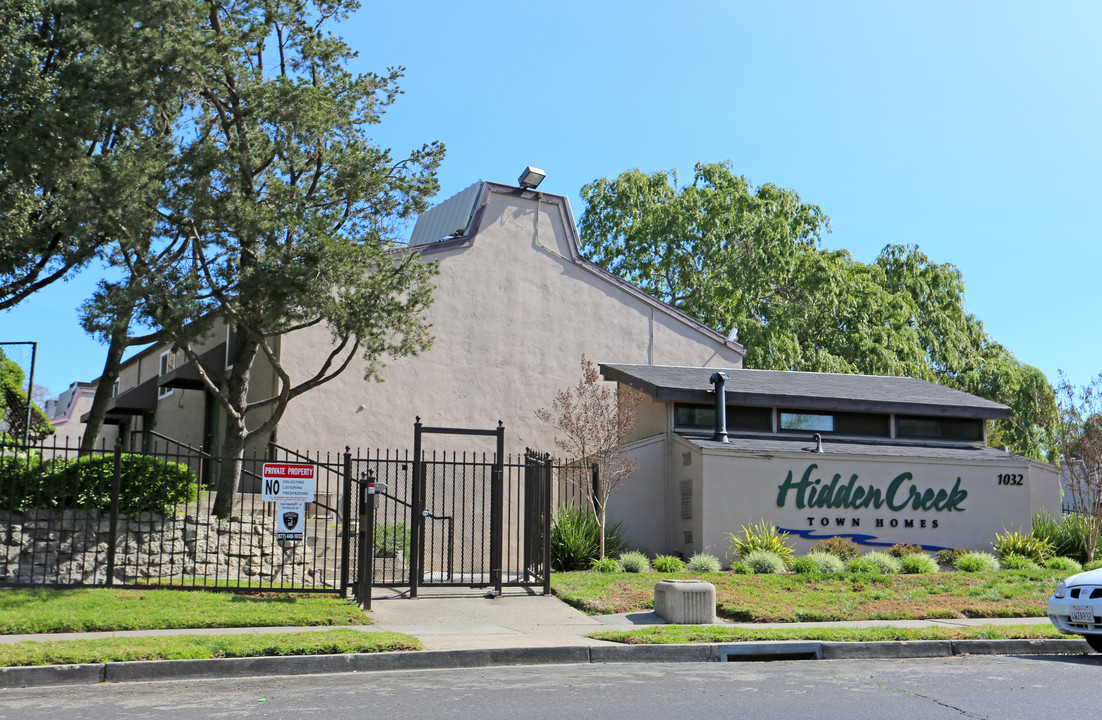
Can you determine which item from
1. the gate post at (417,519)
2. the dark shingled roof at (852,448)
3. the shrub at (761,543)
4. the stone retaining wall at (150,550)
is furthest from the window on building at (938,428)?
the stone retaining wall at (150,550)

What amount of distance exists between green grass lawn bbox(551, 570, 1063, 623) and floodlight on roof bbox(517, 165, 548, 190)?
11.4 meters

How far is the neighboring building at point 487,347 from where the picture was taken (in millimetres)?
21500

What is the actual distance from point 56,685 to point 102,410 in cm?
1083

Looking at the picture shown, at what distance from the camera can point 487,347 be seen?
23.5 meters

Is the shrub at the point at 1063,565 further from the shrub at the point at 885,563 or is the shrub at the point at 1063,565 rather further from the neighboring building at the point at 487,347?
the neighboring building at the point at 487,347

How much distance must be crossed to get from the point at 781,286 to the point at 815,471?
21.4 metres

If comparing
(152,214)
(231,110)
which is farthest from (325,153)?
(152,214)

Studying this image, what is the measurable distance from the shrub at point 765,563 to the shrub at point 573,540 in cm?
290

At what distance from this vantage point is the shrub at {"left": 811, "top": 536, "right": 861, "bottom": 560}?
63.8ft

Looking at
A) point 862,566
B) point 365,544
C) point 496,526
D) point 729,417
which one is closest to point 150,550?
point 365,544

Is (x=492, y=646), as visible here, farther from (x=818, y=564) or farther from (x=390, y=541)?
(x=818, y=564)

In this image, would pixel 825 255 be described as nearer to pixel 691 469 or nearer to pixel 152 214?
pixel 691 469

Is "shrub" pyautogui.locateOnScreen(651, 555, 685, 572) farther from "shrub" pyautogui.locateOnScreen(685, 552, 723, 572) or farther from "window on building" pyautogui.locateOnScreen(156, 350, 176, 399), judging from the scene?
"window on building" pyautogui.locateOnScreen(156, 350, 176, 399)

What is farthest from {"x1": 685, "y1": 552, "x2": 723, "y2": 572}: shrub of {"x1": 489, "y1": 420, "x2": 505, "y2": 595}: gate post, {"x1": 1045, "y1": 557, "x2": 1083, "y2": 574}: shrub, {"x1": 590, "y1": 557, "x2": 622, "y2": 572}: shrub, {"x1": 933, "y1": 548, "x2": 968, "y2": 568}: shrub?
{"x1": 1045, "y1": 557, "x2": 1083, "y2": 574}: shrub
